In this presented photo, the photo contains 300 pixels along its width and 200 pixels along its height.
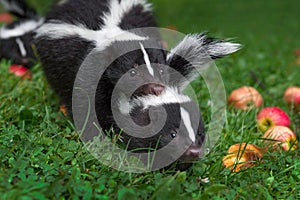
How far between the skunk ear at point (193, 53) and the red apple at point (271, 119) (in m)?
0.94

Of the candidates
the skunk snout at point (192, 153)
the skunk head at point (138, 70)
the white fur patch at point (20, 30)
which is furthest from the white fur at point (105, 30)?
the white fur patch at point (20, 30)

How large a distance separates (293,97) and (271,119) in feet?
2.13

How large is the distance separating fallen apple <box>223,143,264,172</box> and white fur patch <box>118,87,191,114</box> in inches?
19.0

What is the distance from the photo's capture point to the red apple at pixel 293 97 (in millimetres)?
4948

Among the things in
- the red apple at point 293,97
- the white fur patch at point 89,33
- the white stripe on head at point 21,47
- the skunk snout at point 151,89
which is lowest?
the red apple at point 293,97

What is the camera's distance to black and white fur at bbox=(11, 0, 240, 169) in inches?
135

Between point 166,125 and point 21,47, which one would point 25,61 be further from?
point 166,125

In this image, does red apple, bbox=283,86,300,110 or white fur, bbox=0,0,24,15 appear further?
white fur, bbox=0,0,24,15

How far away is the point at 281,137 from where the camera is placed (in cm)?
412

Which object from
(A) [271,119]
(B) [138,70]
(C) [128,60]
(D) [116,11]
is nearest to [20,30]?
(D) [116,11]

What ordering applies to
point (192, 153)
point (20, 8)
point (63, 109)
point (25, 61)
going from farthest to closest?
point (20, 8)
point (25, 61)
point (63, 109)
point (192, 153)

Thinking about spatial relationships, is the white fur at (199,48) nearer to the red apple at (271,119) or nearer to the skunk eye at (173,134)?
the skunk eye at (173,134)

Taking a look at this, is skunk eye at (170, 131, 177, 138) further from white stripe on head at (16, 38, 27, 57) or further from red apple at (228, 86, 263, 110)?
white stripe on head at (16, 38, 27, 57)

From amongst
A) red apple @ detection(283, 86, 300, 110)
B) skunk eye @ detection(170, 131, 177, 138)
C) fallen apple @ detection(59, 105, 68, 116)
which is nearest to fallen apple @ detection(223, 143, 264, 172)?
skunk eye @ detection(170, 131, 177, 138)
